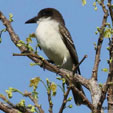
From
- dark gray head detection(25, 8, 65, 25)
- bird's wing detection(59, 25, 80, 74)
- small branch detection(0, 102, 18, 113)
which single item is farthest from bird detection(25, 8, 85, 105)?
small branch detection(0, 102, 18, 113)

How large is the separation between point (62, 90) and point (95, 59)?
A: 1364 millimetres

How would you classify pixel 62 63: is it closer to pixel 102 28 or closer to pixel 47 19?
pixel 47 19

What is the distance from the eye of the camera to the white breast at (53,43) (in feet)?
26.3

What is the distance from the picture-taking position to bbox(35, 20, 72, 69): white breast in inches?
316

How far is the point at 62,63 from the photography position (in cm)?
828

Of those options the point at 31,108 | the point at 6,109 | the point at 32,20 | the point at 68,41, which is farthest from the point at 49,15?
the point at 31,108

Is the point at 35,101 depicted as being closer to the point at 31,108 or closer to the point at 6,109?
the point at 31,108

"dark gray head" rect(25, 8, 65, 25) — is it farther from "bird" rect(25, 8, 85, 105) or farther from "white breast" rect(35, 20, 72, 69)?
"white breast" rect(35, 20, 72, 69)

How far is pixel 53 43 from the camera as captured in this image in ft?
26.5

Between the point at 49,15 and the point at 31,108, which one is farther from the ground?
the point at 49,15

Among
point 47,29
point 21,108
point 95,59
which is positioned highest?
point 47,29

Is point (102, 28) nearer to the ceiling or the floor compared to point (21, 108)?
nearer to the ceiling

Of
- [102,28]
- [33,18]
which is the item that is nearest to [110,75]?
[102,28]

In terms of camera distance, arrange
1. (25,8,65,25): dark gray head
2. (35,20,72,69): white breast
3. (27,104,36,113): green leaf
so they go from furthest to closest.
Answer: (25,8,65,25): dark gray head
(35,20,72,69): white breast
(27,104,36,113): green leaf
